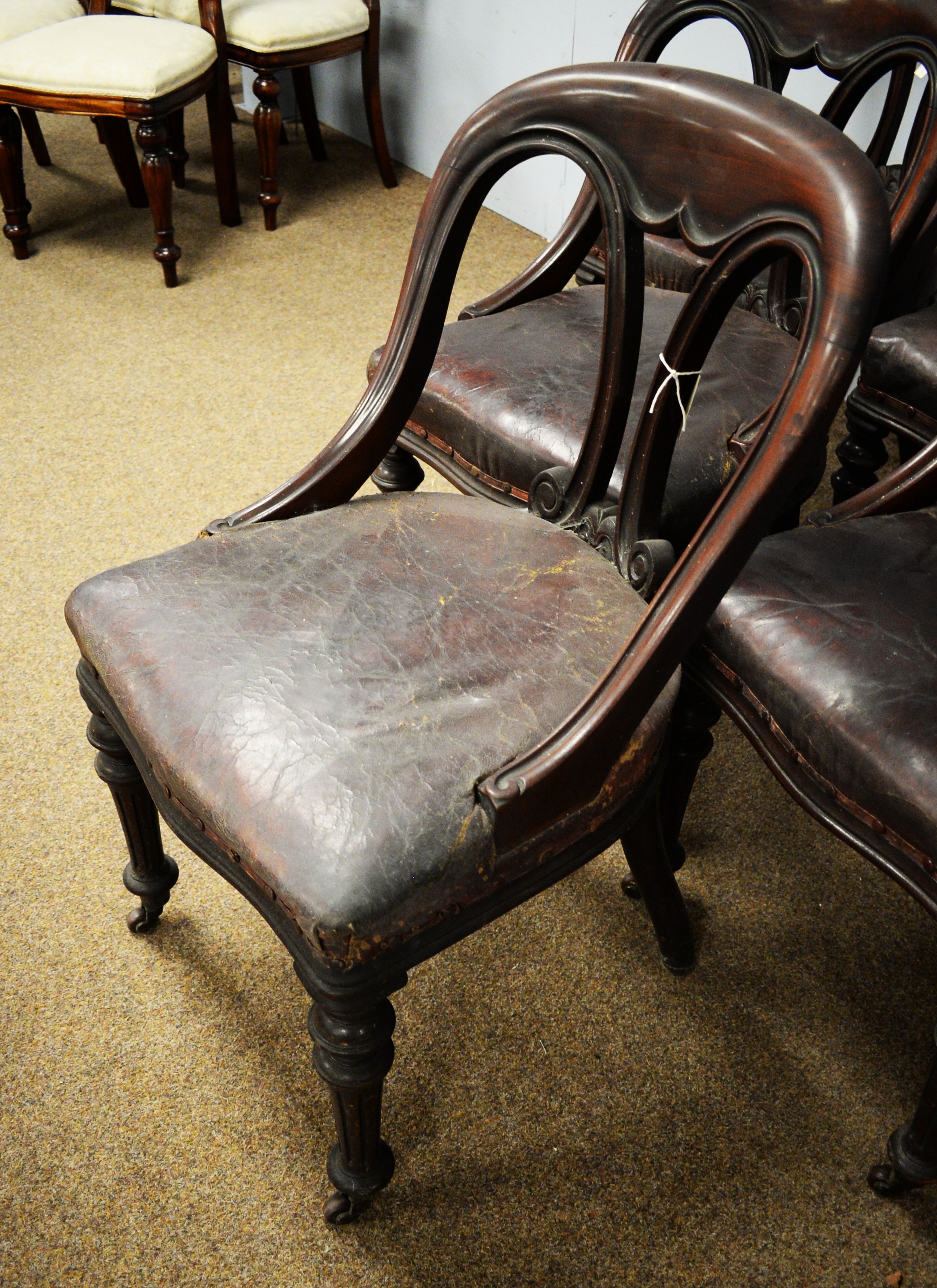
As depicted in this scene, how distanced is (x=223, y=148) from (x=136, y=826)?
2.18 metres

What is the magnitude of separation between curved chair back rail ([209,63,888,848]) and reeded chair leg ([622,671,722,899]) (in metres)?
0.19

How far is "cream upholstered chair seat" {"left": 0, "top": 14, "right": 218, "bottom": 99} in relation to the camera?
2342mm

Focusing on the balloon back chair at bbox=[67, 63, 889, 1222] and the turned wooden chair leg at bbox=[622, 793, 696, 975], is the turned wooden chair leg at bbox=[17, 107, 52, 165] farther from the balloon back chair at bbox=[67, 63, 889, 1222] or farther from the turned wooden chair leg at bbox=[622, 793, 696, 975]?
the turned wooden chair leg at bbox=[622, 793, 696, 975]

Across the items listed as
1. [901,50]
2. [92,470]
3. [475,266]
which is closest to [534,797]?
[901,50]

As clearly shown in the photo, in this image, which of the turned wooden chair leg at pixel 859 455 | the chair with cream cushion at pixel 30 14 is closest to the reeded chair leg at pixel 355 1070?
the turned wooden chair leg at pixel 859 455

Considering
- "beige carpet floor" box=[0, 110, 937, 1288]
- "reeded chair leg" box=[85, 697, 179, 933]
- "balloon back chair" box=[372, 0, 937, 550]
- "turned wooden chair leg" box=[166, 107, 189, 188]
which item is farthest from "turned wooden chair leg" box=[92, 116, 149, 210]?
"reeded chair leg" box=[85, 697, 179, 933]

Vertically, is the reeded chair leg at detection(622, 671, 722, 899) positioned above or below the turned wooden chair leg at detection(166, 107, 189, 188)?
below

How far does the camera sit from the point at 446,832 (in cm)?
79

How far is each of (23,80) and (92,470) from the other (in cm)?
100

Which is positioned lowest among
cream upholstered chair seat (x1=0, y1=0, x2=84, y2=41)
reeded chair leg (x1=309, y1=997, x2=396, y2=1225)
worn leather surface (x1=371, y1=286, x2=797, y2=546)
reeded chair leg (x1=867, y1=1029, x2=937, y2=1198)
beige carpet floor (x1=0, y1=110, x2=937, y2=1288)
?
beige carpet floor (x1=0, y1=110, x2=937, y2=1288)

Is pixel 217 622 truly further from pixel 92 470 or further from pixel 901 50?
pixel 92 470

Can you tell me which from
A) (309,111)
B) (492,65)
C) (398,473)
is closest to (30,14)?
(309,111)

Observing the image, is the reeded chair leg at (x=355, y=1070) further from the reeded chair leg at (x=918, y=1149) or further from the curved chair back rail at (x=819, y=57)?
the curved chair back rail at (x=819, y=57)

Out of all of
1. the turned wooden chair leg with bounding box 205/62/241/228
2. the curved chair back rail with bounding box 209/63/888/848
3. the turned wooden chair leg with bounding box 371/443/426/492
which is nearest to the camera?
the curved chair back rail with bounding box 209/63/888/848
